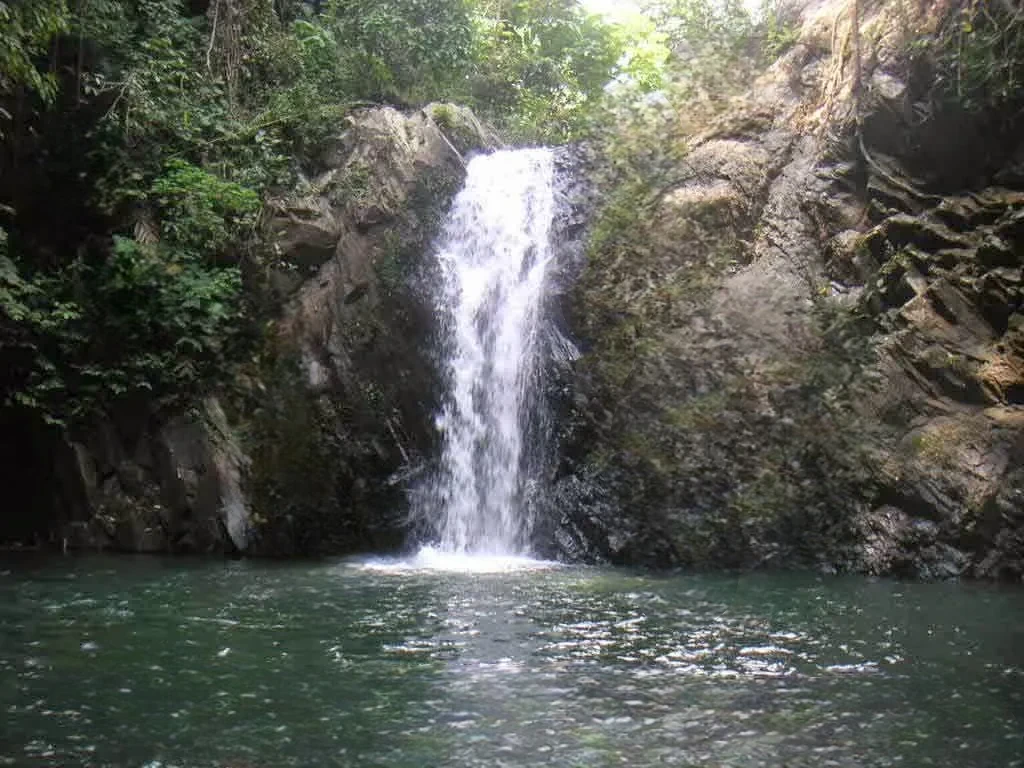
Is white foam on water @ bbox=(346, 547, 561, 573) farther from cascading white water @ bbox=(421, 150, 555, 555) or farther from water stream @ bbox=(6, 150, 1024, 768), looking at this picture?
cascading white water @ bbox=(421, 150, 555, 555)

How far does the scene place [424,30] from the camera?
594 inches

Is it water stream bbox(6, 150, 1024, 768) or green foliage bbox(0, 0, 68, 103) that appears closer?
water stream bbox(6, 150, 1024, 768)

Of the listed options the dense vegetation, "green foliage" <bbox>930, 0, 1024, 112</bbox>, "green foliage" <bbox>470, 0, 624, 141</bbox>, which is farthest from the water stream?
"green foliage" <bbox>470, 0, 624, 141</bbox>

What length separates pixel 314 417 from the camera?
1104 centimetres

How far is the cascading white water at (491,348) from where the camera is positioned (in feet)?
36.2

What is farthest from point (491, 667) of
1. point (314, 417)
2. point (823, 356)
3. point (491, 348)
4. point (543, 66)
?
point (543, 66)

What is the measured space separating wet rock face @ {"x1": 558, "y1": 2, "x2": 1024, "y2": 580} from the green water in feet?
4.55

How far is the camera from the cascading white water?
36.2 feet

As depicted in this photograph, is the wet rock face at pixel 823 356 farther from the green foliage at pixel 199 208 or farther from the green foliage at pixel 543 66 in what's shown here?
the green foliage at pixel 543 66

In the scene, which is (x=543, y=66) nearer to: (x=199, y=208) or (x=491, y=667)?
(x=199, y=208)

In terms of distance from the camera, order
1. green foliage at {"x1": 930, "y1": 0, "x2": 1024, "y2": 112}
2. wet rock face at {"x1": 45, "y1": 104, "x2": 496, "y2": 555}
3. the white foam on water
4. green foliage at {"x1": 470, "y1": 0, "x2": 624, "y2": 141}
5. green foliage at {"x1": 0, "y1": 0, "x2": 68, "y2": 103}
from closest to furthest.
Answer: green foliage at {"x1": 0, "y1": 0, "x2": 68, "y2": 103} < the white foam on water < green foliage at {"x1": 930, "y1": 0, "x2": 1024, "y2": 112} < wet rock face at {"x1": 45, "y1": 104, "x2": 496, "y2": 555} < green foliage at {"x1": 470, "y1": 0, "x2": 624, "y2": 141}

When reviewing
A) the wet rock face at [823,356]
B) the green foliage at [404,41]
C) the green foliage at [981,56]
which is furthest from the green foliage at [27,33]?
the green foliage at [981,56]

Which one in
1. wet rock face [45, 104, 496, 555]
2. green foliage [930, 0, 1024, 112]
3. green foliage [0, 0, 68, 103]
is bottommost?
wet rock face [45, 104, 496, 555]

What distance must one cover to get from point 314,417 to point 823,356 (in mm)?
6011
